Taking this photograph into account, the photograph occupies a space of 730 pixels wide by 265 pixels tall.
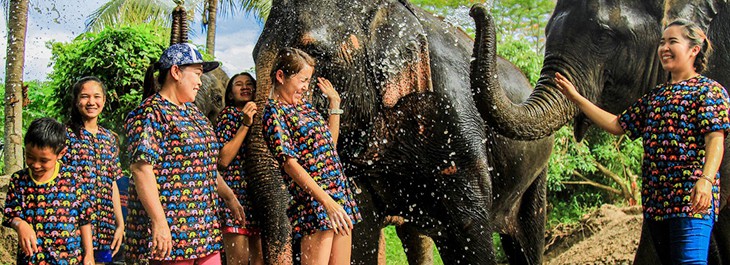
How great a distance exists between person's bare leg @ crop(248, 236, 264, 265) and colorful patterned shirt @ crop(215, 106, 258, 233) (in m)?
0.06

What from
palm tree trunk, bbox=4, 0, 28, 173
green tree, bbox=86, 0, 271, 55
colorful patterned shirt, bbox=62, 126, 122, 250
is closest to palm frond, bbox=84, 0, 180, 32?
green tree, bbox=86, 0, 271, 55

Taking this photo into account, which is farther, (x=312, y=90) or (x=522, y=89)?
(x=522, y=89)

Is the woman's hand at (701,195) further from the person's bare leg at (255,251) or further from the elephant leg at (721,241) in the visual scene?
the person's bare leg at (255,251)

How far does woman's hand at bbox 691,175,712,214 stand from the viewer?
140 inches

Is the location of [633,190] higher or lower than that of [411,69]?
lower

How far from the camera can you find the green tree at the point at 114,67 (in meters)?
7.94

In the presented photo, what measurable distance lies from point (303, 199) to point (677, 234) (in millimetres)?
1571

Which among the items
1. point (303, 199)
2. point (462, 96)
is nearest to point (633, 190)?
point (462, 96)

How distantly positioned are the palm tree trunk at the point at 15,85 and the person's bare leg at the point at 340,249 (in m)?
5.93

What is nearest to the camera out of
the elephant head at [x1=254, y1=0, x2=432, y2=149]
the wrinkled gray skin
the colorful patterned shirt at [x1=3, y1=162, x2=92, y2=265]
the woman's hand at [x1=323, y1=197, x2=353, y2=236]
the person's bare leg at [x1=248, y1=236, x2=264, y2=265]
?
the woman's hand at [x1=323, y1=197, x2=353, y2=236]

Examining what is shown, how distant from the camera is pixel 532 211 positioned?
7344 mm

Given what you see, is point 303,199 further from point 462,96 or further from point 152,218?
point 462,96

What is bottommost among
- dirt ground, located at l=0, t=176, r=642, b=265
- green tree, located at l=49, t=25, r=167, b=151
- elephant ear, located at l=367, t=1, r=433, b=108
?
dirt ground, located at l=0, t=176, r=642, b=265

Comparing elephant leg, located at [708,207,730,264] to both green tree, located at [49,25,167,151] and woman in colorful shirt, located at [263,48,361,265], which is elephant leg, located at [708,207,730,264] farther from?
green tree, located at [49,25,167,151]
